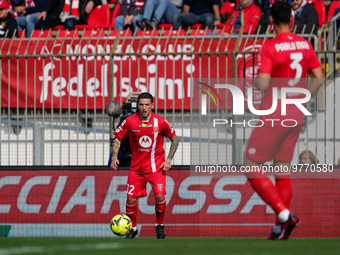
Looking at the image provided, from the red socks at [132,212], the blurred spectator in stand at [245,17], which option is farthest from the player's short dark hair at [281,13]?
the blurred spectator in stand at [245,17]

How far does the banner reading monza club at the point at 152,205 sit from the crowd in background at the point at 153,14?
14.9ft

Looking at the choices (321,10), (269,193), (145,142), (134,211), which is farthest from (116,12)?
(269,193)

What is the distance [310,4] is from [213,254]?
910 cm

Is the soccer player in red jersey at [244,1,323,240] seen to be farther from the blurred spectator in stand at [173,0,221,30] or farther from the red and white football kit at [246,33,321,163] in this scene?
the blurred spectator in stand at [173,0,221,30]

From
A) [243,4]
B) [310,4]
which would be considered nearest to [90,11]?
[243,4]

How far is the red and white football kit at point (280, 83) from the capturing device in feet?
26.1

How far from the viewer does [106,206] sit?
12.0 meters

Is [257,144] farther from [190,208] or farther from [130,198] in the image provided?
[190,208]

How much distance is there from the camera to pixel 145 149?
10531 millimetres

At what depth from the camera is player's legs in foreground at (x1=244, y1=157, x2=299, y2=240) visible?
7.82 metres

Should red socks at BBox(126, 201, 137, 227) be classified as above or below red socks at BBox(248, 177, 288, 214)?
below

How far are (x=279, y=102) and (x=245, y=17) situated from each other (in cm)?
819

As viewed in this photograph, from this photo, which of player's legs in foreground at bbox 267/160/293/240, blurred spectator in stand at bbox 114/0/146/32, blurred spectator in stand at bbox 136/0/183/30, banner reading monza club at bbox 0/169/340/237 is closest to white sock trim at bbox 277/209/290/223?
player's legs in foreground at bbox 267/160/293/240

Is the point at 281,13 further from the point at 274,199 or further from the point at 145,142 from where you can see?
the point at 145,142
